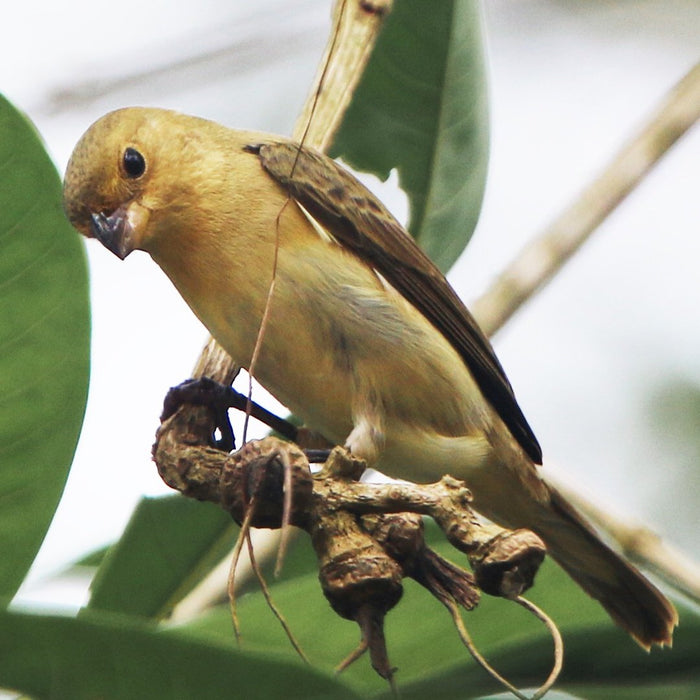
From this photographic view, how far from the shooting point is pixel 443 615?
88.0 inches

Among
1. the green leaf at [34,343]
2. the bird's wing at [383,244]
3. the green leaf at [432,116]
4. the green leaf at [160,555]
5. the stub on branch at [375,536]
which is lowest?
the green leaf at [160,555]

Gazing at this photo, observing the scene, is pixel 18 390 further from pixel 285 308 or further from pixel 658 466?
pixel 658 466

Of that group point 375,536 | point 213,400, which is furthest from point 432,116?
point 375,536

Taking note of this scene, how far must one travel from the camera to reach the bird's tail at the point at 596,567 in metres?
3.04

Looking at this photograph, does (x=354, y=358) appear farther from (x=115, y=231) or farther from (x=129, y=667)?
(x=129, y=667)

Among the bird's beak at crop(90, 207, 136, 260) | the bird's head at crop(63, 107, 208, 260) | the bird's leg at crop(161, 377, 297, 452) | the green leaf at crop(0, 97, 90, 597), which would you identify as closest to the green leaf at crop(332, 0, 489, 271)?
the bird's head at crop(63, 107, 208, 260)

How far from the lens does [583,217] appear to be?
2646 mm

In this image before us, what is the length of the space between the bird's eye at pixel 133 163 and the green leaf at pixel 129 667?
1.51 m

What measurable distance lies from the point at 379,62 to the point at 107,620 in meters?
1.91

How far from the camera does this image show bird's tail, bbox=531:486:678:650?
3037 mm

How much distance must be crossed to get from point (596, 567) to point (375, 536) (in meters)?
1.86

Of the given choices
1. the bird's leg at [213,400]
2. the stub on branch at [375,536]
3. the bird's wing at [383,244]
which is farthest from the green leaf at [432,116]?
the stub on branch at [375,536]

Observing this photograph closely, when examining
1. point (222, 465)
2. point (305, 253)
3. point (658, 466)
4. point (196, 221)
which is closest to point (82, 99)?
point (196, 221)

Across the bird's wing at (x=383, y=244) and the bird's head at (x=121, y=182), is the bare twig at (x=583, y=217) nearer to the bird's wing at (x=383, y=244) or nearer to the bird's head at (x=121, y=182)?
the bird's wing at (x=383, y=244)
